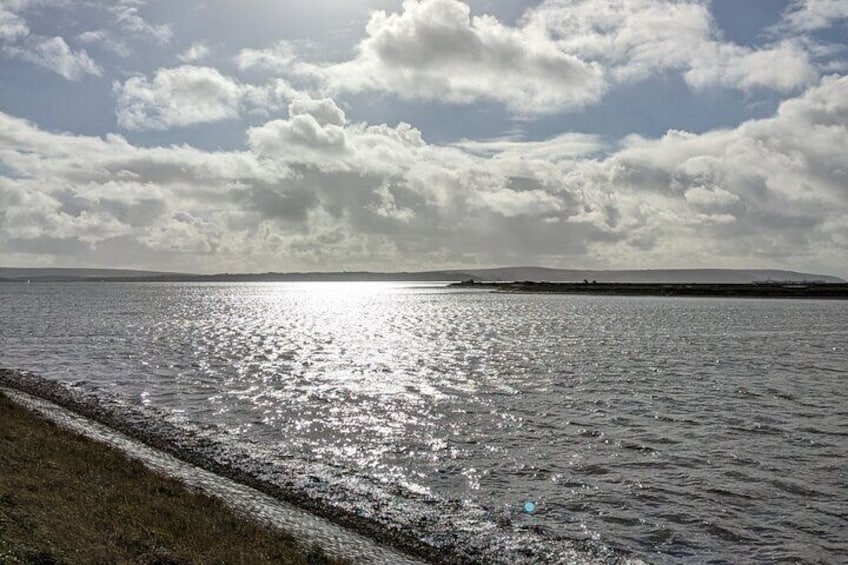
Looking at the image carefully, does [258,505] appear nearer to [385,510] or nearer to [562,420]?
[385,510]

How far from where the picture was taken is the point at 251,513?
2022 cm

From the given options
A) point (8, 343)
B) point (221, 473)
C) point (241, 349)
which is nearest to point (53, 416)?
point (221, 473)

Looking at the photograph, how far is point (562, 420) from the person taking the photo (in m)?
35.0

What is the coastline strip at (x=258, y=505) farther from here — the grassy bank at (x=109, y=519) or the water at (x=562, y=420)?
the water at (x=562, y=420)

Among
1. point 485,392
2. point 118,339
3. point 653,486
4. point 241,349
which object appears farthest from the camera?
point 118,339

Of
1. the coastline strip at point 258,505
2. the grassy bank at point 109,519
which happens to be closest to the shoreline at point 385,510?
the coastline strip at point 258,505

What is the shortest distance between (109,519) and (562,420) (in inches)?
977

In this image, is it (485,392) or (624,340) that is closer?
(485,392)

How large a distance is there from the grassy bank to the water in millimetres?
7501

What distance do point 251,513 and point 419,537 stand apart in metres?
5.56

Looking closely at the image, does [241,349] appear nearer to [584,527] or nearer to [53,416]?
[53,416]

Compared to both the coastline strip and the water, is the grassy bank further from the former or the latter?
the water

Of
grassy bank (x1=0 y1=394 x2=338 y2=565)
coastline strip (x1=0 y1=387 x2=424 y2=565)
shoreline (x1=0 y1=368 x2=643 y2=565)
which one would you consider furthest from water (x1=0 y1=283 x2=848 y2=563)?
grassy bank (x1=0 y1=394 x2=338 y2=565)

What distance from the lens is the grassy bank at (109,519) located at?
1367 cm
